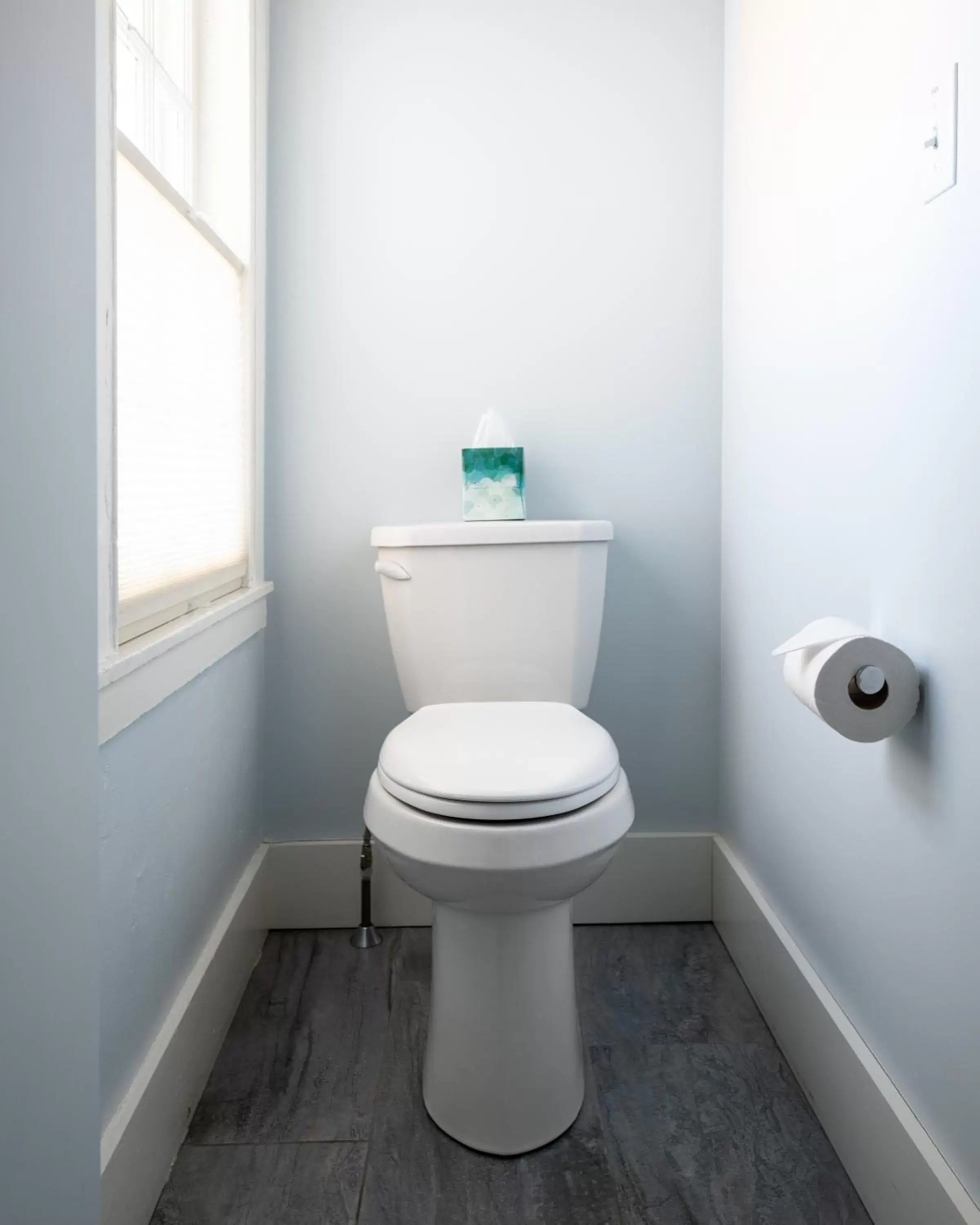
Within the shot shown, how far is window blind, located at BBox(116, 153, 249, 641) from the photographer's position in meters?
1.06

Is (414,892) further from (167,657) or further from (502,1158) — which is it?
(167,657)

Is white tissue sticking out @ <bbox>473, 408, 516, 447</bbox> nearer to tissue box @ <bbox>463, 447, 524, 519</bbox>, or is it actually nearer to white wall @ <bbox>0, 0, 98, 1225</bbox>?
tissue box @ <bbox>463, 447, 524, 519</bbox>

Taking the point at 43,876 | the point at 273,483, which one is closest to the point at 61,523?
the point at 43,876

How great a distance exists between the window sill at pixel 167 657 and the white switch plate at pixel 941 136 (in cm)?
100

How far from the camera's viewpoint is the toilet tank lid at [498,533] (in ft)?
5.02

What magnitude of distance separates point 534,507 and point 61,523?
1.22 m

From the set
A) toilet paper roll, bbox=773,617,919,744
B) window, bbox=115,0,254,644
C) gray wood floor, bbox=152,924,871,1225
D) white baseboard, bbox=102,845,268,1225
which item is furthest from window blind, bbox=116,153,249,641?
toilet paper roll, bbox=773,617,919,744

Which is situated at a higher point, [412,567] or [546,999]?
[412,567]

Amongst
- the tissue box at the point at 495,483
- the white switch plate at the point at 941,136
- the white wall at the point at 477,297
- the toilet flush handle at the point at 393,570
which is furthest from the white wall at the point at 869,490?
the toilet flush handle at the point at 393,570

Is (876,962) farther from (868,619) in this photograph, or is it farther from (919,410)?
(919,410)

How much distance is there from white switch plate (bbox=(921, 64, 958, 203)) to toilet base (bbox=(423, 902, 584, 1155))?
958mm

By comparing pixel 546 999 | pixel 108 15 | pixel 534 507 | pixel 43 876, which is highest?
pixel 108 15

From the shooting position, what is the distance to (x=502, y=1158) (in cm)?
114

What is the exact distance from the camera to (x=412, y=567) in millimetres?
A: 1562
